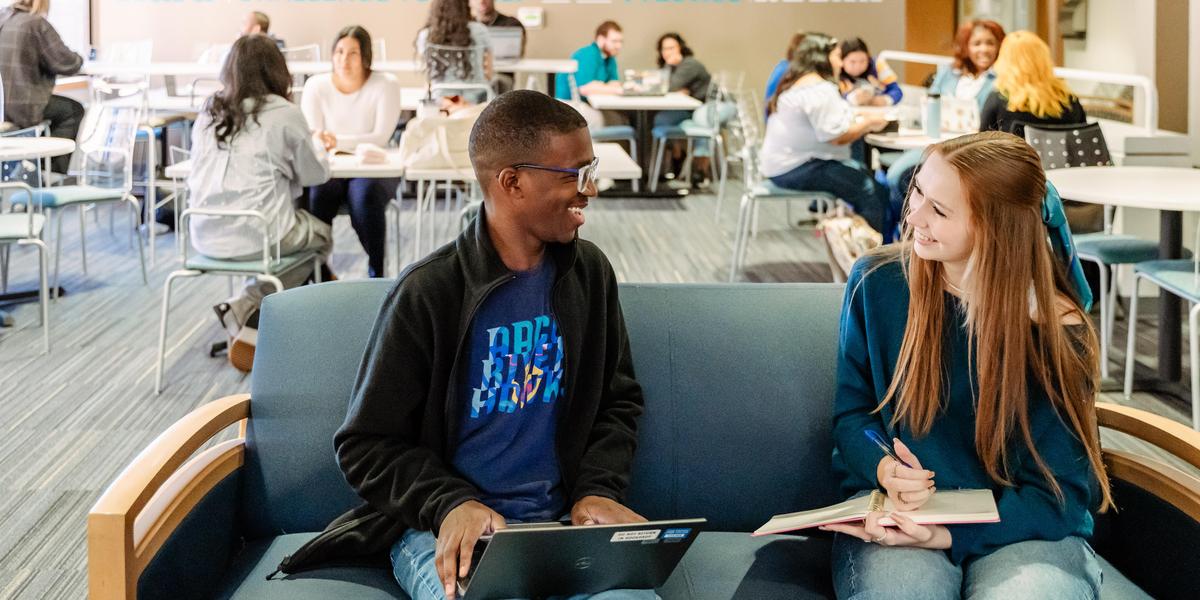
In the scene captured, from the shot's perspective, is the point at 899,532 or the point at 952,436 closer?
the point at 899,532

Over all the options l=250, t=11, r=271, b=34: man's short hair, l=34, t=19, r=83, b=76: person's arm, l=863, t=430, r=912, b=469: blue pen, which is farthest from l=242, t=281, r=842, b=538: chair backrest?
l=250, t=11, r=271, b=34: man's short hair

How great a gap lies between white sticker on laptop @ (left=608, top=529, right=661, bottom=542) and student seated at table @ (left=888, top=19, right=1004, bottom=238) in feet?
16.0

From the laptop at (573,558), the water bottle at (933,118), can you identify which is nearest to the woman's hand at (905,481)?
the laptop at (573,558)

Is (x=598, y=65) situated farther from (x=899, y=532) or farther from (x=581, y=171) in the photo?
(x=899, y=532)

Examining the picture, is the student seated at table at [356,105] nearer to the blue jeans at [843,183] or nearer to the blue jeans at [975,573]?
the blue jeans at [843,183]

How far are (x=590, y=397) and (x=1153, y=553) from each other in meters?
0.97

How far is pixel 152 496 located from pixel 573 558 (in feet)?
2.12

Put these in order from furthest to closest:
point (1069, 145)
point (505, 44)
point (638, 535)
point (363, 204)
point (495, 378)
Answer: point (505, 44) < point (363, 204) < point (1069, 145) < point (495, 378) < point (638, 535)

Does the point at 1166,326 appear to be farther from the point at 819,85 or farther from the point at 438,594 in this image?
the point at 438,594

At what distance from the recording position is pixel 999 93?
5703mm

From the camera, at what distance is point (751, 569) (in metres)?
2.13

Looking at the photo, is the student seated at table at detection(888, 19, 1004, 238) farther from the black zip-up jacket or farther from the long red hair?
the black zip-up jacket

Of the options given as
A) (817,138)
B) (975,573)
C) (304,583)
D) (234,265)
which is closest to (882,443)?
(975,573)

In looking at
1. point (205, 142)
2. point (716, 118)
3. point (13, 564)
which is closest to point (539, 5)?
point (716, 118)
